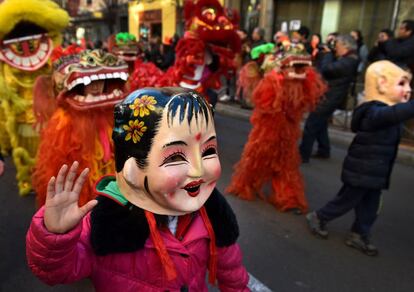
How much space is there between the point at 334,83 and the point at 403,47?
118 centimetres

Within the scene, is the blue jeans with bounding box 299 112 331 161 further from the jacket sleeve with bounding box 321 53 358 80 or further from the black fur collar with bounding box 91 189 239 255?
the black fur collar with bounding box 91 189 239 255

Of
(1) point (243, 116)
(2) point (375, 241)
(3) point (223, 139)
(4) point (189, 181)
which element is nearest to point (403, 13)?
(1) point (243, 116)

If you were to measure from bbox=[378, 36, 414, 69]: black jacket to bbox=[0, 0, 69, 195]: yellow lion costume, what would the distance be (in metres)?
4.49

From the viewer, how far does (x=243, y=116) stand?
852cm

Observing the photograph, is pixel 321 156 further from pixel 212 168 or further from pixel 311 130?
pixel 212 168

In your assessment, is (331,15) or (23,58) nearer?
(23,58)

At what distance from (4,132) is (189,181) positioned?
3916 mm

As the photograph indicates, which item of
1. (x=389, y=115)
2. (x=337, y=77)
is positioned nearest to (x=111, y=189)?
(x=389, y=115)

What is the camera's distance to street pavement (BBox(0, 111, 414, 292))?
105 inches

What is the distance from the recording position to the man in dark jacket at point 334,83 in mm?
5023

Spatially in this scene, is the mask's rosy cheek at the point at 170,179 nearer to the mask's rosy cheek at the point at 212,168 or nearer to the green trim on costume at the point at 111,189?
the mask's rosy cheek at the point at 212,168

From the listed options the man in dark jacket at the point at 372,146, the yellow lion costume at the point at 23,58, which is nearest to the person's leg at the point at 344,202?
the man in dark jacket at the point at 372,146

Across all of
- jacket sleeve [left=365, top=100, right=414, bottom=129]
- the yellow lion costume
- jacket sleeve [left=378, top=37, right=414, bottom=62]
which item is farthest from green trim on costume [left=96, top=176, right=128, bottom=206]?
jacket sleeve [left=378, top=37, right=414, bottom=62]

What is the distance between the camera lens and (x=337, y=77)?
5.16m
